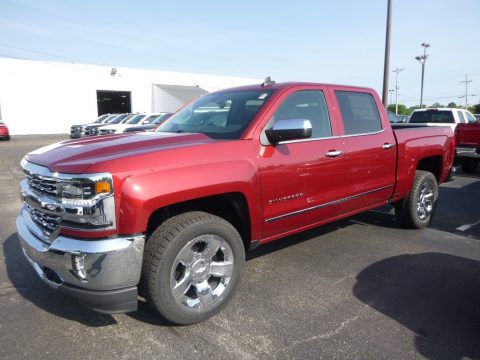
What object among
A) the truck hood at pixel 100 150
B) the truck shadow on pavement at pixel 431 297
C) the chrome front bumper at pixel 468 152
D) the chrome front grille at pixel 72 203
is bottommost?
the truck shadow on pavement at pixel 431 297

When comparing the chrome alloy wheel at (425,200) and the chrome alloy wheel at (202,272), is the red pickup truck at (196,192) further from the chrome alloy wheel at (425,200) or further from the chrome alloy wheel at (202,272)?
the chrome alloy wheel at (425,200)

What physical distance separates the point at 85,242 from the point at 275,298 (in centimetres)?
175

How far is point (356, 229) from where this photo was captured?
548 cm

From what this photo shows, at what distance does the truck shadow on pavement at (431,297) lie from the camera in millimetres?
2818

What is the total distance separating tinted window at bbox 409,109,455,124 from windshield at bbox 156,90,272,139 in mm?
11386

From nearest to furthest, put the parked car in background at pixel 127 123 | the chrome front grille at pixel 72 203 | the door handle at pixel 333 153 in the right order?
the chrome front grille at pixel 72 203
the door handle at pixel 333 153
the parked car in background at pixel 127 123

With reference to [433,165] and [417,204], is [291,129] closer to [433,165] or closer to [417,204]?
[417,204]

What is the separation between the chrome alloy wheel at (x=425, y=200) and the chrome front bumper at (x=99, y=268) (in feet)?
13.8

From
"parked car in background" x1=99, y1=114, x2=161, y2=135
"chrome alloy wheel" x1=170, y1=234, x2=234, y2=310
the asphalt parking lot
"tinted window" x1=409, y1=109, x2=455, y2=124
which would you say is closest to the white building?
"parked car in background" x1=99, y1=114, x2=161, y2=135

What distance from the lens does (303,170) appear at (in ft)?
11.9

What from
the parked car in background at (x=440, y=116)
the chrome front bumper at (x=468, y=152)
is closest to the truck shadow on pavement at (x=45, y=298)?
the chrome front bumper at (x=468, y=152)

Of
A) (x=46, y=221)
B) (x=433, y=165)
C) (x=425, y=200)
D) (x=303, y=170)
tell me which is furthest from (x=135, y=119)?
(x=46, y=221)

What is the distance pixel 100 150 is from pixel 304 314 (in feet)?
6.79

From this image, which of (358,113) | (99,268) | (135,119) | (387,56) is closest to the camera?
(99,268)
